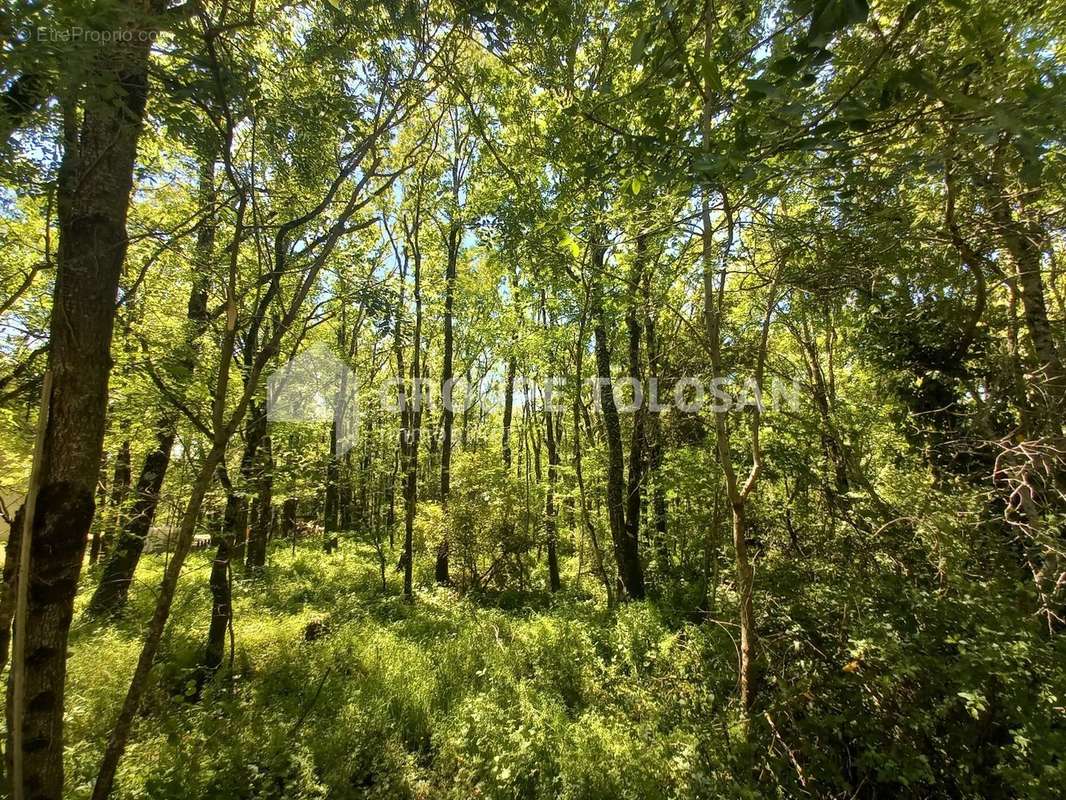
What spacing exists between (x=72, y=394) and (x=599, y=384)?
7.15 m

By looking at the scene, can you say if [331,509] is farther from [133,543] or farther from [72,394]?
[72,394]

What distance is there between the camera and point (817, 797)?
3.07 metres

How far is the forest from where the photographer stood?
1.89 metres

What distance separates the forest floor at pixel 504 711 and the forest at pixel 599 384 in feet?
0.14

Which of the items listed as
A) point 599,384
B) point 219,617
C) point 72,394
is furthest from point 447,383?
point 72,394

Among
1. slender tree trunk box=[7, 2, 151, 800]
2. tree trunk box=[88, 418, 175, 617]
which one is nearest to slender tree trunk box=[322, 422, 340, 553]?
tree trunk box=[88, 418, 175, 617]

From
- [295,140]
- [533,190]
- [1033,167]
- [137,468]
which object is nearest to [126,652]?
[137,468]

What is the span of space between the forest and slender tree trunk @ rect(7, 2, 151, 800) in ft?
0.05

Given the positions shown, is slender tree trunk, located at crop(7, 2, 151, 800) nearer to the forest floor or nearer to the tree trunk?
the forest floor

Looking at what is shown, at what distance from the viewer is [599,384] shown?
27.1 ft

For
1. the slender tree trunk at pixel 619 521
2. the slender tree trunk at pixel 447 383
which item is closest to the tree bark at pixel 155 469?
the slender tree trunk at pixel 447 383

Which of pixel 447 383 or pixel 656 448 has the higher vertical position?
pixel 447 383

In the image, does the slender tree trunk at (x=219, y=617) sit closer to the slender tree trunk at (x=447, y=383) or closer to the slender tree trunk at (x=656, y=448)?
the slender tree trunk at (x=447, y=383)

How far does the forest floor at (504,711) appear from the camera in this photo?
10.5 ft
